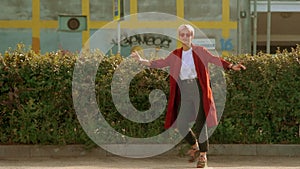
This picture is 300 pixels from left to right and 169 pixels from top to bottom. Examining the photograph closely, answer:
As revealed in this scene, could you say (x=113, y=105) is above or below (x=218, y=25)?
below

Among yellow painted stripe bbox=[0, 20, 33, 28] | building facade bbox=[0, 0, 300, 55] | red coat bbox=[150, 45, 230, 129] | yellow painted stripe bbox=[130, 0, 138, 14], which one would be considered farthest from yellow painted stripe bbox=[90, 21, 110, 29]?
red coat bbox=[150, 45, 230, 129]

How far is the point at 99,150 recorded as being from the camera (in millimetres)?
8891

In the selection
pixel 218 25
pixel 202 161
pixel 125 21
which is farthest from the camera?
pixel 218 25

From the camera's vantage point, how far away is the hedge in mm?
8859

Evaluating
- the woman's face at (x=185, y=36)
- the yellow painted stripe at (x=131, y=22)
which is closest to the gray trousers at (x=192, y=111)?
the woman's face at (x=185, y=36)

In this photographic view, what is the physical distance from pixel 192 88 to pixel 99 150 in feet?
7.56

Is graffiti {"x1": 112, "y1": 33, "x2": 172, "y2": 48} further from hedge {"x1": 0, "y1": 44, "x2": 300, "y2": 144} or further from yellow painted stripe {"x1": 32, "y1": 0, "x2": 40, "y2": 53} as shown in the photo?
hedge {"x1": 0, "y1": 44, "x2": 300, "y2": 144}

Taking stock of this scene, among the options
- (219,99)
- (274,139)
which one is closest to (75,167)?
(219,99)

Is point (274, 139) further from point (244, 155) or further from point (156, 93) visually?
point (156, 93)

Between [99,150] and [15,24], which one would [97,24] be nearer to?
[15,24]

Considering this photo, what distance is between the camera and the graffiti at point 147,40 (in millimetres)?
27859

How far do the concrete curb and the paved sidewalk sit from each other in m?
0.11

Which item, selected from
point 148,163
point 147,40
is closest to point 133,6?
point 147,40

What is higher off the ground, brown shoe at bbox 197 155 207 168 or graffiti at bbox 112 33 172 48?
graffiti at bbox 112 33 172 48
